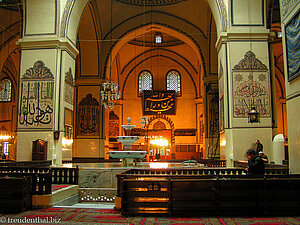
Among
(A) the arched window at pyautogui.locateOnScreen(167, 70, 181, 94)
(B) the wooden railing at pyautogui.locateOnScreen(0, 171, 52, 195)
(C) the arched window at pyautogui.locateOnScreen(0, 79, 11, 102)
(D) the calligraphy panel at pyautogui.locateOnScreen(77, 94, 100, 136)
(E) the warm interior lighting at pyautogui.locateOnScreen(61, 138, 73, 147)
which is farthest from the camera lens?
(A) the arched window at pyautogui.locateOnScreen(167, 70, 181, 94)

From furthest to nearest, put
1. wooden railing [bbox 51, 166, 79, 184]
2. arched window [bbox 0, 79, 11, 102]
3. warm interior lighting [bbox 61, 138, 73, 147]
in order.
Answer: arched window [bbox 0, 79, 11, 102]
warm interior lighting [bbox 61, 138, 73, 147]
wooden railing [bbox 51, 166, 79, 184]

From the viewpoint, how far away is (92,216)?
472 centimetres

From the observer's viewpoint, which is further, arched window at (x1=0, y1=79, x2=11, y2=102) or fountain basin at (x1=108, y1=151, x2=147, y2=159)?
arched window at (x1=0, y1=79, x2=11, y2=102)

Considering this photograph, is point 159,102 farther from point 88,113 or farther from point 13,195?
point 13,195

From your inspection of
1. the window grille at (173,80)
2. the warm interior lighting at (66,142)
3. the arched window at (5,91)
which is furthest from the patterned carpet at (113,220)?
the window grille at (173,80)

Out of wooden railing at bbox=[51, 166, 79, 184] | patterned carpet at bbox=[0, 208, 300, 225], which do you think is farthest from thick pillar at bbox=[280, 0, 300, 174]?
wooden railing at bbox=[51, 166, 79, 184]

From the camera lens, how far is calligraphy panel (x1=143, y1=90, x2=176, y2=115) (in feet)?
74.5

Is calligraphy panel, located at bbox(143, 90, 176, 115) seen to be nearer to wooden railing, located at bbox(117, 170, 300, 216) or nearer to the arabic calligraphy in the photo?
the arabic calligraphy

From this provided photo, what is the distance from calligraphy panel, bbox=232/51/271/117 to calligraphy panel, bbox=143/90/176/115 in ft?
42.6

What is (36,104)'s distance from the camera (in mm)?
10492

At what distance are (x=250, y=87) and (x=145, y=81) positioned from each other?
47.6 ft

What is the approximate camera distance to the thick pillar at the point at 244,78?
9.40 metres

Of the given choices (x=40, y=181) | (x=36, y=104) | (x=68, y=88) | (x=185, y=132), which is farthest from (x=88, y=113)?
(x=40, y=181)

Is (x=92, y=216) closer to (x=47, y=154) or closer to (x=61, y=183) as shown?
(x=61, y=183)
